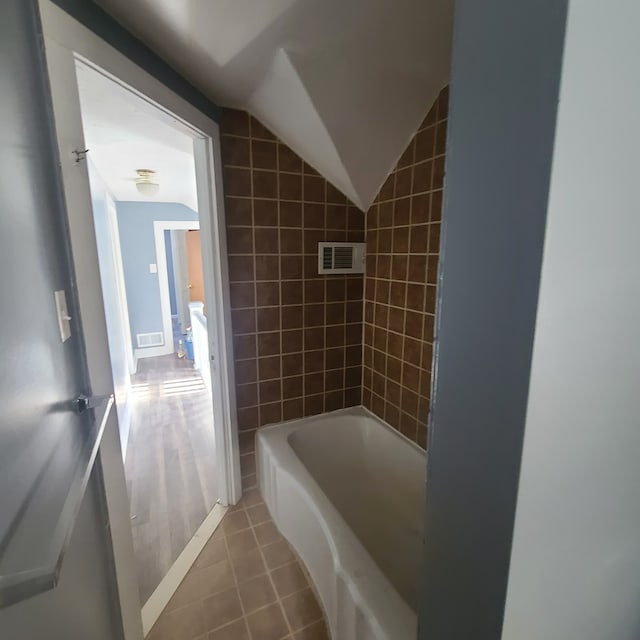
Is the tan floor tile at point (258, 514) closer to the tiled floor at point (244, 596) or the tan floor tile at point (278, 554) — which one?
the tiled floor at point (244, 596)

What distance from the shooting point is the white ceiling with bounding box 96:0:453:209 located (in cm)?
105

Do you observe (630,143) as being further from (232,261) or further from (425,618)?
(232,261)

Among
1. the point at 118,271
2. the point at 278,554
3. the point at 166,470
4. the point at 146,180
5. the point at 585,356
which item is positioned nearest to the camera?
the point at 585,356

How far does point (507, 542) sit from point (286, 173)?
1.84 m

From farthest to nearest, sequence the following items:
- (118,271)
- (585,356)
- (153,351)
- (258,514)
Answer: (153,351)
(118,271)
(258,514)
(585,356)

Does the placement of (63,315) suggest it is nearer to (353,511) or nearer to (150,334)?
(353,511)

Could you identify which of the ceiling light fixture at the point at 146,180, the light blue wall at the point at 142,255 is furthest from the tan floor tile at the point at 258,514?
the light blue wall at the point at 142,255

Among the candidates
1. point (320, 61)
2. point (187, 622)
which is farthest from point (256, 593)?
point (320, 61)

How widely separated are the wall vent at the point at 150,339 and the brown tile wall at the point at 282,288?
3456 mm

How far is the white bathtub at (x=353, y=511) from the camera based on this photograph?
1087 millimetres

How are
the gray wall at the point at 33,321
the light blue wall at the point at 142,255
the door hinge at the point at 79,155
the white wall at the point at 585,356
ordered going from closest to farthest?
the white wall at the point at 585,356
the gray wall at the point at 33,321
the door hinge at the point at 79,155
the light blue wall at the point at 142,255

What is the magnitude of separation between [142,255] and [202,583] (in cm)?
416

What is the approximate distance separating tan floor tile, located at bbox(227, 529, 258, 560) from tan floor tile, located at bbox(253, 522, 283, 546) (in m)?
0.03

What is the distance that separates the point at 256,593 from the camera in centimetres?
146
